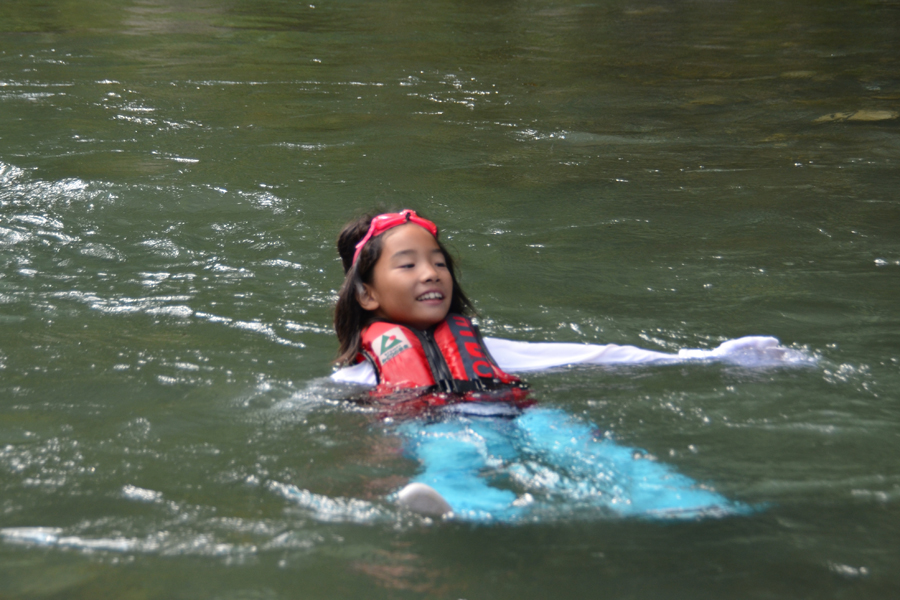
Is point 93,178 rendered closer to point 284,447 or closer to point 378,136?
point 378,136

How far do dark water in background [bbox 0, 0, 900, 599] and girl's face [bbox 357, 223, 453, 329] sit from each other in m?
0.51

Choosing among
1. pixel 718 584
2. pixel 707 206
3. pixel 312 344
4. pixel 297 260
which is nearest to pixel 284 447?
pixel 312 344

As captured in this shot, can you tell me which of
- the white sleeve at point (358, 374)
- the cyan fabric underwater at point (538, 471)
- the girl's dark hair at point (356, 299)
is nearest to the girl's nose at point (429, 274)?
the girl's dark hair at point (356, 299)

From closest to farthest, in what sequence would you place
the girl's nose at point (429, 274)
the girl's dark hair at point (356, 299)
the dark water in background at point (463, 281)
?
1. the dark water in background at point (463, 281)
2. the girl's nose at point (429, 274)
3. the girl's dark hair at point (356, 299)

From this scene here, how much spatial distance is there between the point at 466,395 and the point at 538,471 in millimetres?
575

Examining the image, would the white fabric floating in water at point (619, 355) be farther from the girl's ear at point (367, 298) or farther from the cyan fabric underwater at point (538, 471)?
the cyan fabric underwater at point (538, 471)

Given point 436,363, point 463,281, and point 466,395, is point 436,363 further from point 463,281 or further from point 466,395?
point 463,281

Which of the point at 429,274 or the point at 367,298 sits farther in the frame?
the point at 367,298

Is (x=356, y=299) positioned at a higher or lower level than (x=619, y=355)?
higher

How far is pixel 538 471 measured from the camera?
129 inches

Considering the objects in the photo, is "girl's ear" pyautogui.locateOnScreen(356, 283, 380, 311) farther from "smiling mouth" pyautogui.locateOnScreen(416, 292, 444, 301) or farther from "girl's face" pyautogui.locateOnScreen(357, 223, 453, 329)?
"smiling mouth" pyautogui.locateOnScreen(416, 292, 444, 301)

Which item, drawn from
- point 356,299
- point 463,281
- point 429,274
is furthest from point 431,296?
point 463,281

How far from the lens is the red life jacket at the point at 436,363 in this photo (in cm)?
375

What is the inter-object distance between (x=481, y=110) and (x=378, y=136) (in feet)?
5.62
